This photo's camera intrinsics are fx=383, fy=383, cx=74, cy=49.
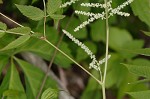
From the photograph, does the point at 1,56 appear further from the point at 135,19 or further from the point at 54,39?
the point at 135,19

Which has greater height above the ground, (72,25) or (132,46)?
(72,25)

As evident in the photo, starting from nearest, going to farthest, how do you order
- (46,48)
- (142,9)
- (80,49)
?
(142,9) < (46,48) < (80,49)

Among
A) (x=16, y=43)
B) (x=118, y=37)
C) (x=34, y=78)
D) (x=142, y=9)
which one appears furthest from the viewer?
(x=118, y=37)

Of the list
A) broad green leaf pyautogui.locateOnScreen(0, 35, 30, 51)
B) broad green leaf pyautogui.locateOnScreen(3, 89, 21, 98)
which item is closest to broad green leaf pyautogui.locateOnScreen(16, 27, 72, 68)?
broad green leaf pyautogui.locateOnScreen(3, 89, 21, 98)

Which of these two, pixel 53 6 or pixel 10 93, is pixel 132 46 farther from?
pixel 53 6

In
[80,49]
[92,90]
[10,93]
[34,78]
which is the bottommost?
[92,90]

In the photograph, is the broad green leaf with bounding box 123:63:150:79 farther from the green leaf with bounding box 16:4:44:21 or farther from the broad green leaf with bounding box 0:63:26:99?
the broad green leaf with bounding box 0:63:26:99

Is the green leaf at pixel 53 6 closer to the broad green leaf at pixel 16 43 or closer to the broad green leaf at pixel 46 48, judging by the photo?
the broad green leaf at pixel 16 43

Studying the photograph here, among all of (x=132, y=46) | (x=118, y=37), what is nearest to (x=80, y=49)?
(x=132, y=46)
